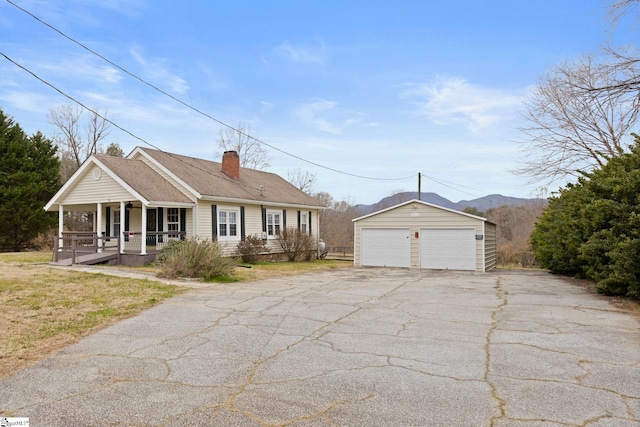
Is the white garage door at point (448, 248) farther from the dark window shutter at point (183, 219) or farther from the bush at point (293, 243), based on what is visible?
the dark window shutter at point (183, 219)

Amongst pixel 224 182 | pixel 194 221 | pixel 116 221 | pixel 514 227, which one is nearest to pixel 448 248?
pixel 194 221

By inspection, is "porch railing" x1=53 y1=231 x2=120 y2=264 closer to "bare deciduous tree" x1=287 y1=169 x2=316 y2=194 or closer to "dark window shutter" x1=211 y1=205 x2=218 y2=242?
"dark window shutter" x1=211 y1=205 x2=218 y2=242

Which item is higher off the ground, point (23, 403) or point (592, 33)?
point (592, 33)

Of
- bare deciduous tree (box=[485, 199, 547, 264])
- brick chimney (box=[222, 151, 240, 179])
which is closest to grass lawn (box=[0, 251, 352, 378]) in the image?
brick chimney (box=[222, 151, 240, 179])

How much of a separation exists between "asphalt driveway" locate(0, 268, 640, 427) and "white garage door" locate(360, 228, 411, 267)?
11.4 metres

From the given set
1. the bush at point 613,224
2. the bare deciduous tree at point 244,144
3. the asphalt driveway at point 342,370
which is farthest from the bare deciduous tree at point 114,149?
the bush at point 613,224

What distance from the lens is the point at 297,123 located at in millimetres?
25188

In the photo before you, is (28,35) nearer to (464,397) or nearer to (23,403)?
(23,403)

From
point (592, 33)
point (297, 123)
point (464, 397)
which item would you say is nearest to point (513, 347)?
point (464, 397)

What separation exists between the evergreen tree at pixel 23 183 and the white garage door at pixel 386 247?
19895mm

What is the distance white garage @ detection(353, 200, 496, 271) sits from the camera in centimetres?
1889

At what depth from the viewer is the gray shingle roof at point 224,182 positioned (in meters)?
19.6

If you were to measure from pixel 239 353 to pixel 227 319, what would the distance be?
6.72ft

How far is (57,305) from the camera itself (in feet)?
27.6
